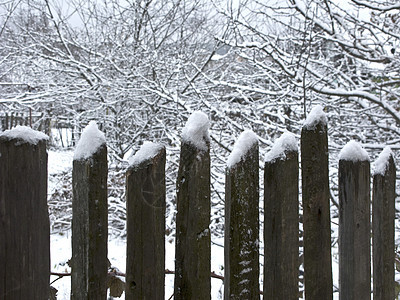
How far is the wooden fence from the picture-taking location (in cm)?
112

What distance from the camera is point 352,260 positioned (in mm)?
1544

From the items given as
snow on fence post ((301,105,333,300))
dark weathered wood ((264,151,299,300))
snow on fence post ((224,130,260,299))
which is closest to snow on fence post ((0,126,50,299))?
snow on fence post ((224,130,260,299))

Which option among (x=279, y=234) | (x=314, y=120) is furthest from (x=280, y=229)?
(x=314, y=120)

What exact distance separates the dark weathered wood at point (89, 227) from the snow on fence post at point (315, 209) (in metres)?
0.74

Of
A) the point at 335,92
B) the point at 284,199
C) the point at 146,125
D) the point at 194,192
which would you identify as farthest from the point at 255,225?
the point at 146,125

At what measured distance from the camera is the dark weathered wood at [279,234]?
4.56 feet

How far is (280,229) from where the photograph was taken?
1.39 metres

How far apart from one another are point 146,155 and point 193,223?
27cm

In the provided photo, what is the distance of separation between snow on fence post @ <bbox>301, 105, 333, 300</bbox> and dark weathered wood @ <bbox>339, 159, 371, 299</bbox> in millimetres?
111

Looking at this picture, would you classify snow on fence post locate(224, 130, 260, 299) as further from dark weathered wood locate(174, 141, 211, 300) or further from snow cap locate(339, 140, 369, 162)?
snow cap locate(339, 140, 369, 162)

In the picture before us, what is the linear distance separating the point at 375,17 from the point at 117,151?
381cm

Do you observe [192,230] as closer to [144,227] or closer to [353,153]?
[144,227]

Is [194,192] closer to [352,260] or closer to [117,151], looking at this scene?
[352,260]

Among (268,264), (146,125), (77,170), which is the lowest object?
(268,264)
